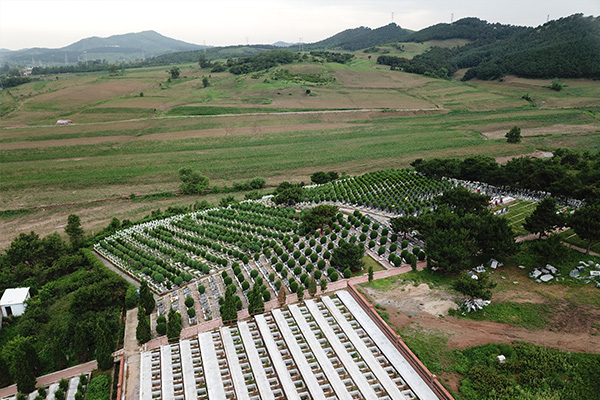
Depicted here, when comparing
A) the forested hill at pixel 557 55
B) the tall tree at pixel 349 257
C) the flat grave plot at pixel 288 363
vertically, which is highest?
the forested hill at pixel 557 55

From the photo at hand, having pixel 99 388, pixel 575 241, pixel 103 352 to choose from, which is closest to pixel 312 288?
pixel 103 352

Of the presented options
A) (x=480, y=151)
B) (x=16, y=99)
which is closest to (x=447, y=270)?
(x=480, y=151)

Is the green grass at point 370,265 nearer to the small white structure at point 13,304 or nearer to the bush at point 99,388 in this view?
the bush at point 99,388

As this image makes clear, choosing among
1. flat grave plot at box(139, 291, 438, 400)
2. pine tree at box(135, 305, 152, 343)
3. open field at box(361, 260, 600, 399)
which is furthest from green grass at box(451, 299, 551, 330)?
pine tree at box(135, 305, 152, 343)

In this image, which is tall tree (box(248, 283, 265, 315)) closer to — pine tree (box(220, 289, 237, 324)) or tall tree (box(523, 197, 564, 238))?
pine tree (box(220, 289, 237, 324))

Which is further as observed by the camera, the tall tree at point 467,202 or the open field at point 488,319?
the tall tree at point 467,202

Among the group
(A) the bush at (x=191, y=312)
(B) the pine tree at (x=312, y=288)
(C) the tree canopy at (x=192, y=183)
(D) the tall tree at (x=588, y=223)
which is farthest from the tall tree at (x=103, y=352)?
(D) the tall tree at (x=588, y=223)
